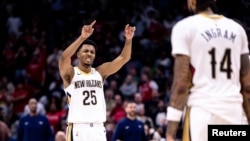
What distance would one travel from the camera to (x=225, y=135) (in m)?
6.66

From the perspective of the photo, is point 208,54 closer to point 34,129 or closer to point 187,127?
point 187,127

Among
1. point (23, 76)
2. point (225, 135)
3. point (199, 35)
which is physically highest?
point (23, 76)

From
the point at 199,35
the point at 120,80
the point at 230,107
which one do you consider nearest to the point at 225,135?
the point at 230,107

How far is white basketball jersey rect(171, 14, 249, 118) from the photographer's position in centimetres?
651

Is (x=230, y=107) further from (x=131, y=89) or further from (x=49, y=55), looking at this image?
(x=49, y=55)

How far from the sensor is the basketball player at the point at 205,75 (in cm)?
649

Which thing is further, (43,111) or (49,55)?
(49,55)

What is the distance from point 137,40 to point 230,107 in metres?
14.3

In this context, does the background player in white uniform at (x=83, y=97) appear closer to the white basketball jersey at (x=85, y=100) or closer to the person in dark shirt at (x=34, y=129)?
the white basketball jersey at (x=85, y=100)

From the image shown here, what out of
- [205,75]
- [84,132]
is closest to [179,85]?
[205,75]

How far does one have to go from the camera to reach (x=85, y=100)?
1058cm

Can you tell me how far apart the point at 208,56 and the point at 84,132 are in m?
4.25

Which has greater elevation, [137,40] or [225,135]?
[137,40]

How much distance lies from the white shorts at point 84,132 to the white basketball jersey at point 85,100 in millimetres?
69
